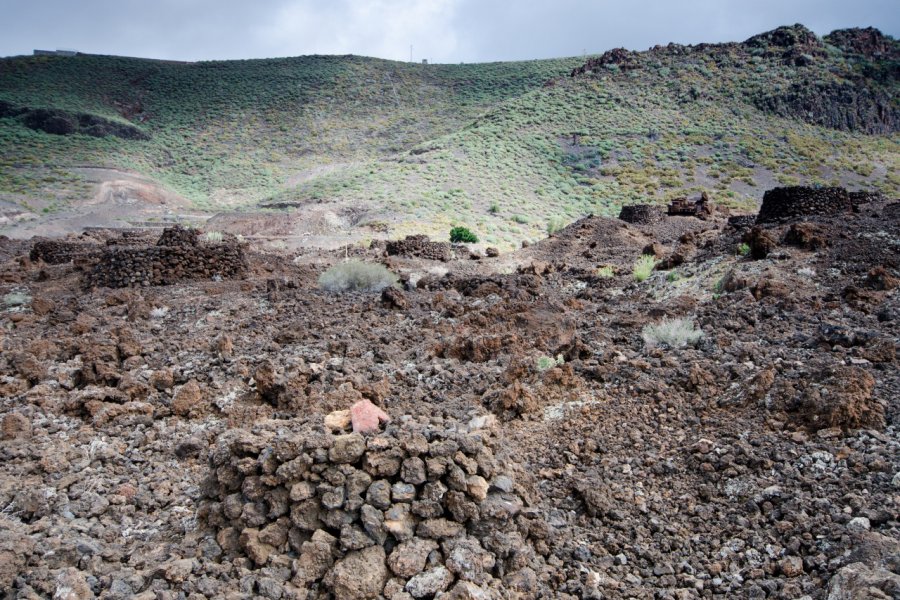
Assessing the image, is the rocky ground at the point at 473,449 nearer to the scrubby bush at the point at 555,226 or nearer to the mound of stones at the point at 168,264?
the mound of stones at the point at 168,264

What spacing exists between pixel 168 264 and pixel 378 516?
435 inches

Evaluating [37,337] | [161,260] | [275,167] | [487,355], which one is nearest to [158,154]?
[275,167]

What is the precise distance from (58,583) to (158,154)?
49.8 metres

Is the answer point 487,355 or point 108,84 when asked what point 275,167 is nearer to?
point 108,84

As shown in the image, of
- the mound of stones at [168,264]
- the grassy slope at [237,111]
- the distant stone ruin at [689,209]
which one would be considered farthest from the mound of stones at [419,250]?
the grassy slope at [237,111]

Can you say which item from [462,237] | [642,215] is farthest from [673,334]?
[642,215]

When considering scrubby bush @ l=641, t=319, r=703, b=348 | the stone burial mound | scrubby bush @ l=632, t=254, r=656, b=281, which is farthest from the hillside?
scrubby bush @ l=641, t=319, r=703, b=348

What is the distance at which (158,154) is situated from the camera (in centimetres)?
4775

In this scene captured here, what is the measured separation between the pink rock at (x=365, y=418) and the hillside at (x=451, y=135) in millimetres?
19715

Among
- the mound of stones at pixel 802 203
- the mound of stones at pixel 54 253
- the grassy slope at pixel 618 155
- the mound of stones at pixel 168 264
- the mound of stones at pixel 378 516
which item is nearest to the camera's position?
the mound of stones at pixel 378 516

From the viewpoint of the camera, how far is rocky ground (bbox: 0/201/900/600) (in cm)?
340

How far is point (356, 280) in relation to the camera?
11703 mm

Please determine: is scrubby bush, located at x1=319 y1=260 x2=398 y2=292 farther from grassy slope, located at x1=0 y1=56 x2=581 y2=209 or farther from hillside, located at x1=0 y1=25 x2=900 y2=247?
grassy slope, located at x1=0 y1=56 x2=581 y2=209

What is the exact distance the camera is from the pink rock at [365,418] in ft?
13.0
